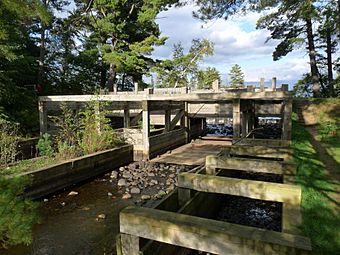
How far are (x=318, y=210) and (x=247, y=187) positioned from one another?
146cm

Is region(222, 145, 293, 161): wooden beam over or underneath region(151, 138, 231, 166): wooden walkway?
over

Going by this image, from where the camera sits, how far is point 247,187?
3.16m

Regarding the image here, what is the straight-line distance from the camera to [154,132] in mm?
13227

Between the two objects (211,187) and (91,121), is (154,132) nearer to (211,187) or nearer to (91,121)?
(91,121)

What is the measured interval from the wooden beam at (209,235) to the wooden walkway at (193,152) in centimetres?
723

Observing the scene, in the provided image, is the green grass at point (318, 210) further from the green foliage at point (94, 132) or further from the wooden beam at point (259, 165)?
the green foliage at point (94, 132)

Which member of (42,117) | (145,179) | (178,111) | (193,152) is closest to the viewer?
(145,179)

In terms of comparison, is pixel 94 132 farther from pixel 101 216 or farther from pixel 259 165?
pixel 259 165

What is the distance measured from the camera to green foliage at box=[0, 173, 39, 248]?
172cm

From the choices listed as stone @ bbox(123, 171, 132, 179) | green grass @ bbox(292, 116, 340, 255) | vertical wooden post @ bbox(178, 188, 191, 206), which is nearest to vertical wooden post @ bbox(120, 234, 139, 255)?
vertical wooden post @ bbox(178, 188, 191, 206)

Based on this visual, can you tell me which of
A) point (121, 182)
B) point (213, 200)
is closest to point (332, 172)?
point (213, 200)

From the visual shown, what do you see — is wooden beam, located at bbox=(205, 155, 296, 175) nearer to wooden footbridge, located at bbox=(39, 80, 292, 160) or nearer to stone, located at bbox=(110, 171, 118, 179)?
wooden footbridge, located at bbox=(39, 80, 292, 160)

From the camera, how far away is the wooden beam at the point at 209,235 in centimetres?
197

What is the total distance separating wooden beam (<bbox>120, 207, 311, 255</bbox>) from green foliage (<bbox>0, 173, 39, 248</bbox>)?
0.84 m
